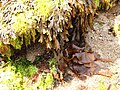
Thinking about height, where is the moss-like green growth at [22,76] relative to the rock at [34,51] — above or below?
below

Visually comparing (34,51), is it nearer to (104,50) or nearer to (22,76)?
(22,76)

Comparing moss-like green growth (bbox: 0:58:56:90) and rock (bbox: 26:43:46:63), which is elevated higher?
rock (bbox: 26:43:46:63)

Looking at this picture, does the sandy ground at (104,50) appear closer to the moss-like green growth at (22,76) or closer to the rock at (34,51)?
the moss-like green growth at (22,76)

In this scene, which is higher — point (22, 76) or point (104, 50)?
point (104, 50)

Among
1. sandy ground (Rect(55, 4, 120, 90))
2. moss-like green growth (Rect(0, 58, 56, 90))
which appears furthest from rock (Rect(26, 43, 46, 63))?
sandy ground (Rect(55, 4, 120, 90))

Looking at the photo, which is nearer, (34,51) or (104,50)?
(34,51)

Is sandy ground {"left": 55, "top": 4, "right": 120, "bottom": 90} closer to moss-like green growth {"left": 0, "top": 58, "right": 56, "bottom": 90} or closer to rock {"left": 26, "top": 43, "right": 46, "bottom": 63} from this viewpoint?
moss-like green growth {"left": 0, "top": 58, "right": 56, "bottom": 90}

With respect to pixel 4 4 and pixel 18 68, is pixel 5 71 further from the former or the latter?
pixel 4 4

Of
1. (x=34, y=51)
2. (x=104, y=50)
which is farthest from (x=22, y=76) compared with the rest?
(x=104, y=50)

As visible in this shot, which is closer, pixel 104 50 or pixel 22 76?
pixel 22 76

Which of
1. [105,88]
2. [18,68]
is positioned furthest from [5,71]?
[105,88]

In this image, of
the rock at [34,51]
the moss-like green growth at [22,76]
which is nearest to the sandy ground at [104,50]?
the moss-like green growth at [22,76]
